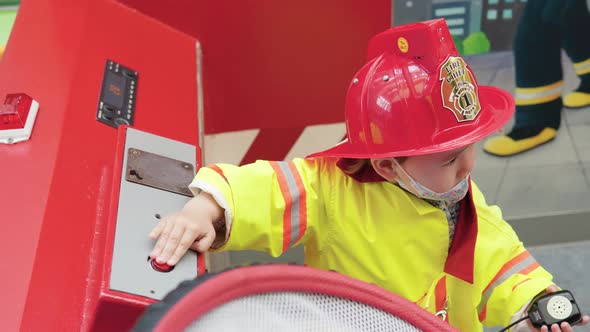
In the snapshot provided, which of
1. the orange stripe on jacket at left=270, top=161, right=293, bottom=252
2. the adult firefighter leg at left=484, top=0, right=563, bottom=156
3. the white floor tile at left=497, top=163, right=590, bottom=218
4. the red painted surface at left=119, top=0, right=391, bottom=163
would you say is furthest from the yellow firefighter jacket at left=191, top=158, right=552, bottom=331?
the white floor tile at left=497, top=163, right=590, bottom=218

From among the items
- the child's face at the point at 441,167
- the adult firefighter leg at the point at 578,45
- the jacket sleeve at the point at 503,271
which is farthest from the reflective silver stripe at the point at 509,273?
the adult firefighter leg at the point at 578,45

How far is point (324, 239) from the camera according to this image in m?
0.95

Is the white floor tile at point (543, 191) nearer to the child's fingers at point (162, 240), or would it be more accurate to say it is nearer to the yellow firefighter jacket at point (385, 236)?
the yellow firefighter jacket at point (385, 236)

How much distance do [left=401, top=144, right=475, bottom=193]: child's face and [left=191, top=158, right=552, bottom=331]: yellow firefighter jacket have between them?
6cm

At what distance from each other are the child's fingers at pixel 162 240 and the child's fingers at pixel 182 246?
2cm

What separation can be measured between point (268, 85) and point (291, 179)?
545 mm

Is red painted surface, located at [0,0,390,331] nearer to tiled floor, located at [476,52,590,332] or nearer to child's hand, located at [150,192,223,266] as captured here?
child's hand, located at [150,192,223,266]

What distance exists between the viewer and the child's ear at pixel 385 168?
89 centimetres

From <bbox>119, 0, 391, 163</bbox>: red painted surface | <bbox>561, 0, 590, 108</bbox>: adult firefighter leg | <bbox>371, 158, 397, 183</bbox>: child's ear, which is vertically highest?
<bbox>561, 0, 590, 108</bbox>: adult firefighter leg

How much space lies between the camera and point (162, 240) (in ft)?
2.46

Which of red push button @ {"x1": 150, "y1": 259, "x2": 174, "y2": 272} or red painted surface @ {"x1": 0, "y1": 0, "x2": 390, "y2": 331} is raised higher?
red painted surface @ {"x1": 0, "y1": 0, "x2": 390, "y2": 331}

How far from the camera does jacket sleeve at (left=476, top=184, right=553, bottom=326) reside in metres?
0.98

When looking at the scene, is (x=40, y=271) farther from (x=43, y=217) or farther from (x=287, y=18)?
(x=287, y=18)

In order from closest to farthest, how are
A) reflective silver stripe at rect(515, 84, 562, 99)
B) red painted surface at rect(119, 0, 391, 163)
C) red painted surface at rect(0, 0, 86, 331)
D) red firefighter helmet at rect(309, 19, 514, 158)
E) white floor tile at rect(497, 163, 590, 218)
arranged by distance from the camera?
1. red painted surface at rect(0, 0, 86, 331)
2. red firefighter helmet at rect(309, 19, 514, 158)
3. red painted surface at rect(119, 0, 391, 163)
4. reflective silver stripe at rect(515, 84, 562, 99)
5. white floor tile at rect(497, 163, 590, 218)
